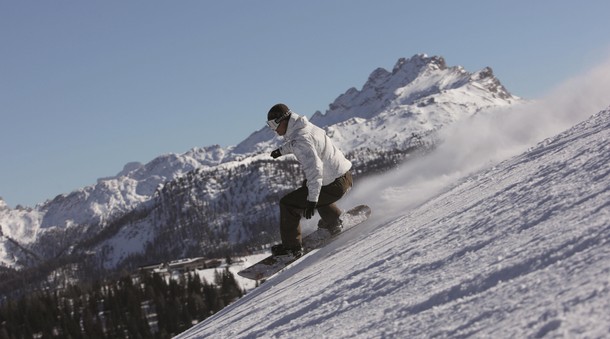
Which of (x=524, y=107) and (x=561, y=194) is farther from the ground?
(x=524, y=107)

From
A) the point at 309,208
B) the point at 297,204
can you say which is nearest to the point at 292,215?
the point at 297,204

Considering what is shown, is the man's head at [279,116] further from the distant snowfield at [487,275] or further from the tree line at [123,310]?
the tree line at [123,310]

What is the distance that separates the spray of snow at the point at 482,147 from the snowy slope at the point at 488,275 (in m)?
4.26

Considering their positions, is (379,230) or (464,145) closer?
(379,230)

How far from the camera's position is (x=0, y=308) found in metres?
104

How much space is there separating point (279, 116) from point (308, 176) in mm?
1117

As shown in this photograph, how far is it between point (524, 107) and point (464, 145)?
4456 millimetres

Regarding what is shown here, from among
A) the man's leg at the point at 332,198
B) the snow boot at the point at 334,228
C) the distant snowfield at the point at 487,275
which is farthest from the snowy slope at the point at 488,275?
the snow boot at the point at 334,228

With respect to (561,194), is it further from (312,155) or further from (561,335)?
(312,155)

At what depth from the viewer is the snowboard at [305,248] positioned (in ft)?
33.4

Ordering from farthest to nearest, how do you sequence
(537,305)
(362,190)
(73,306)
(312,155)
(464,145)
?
(73,306), (464,145), (362,190), (312,155), (537,305)

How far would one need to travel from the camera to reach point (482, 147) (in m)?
15.1

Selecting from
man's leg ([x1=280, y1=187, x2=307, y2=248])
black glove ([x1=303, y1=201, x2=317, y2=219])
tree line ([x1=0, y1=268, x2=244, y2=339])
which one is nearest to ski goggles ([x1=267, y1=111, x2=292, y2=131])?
man's leg ([x1=280, y1=187, x2=307, y2=248])

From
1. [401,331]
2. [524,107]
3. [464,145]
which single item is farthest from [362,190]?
[401,331]
